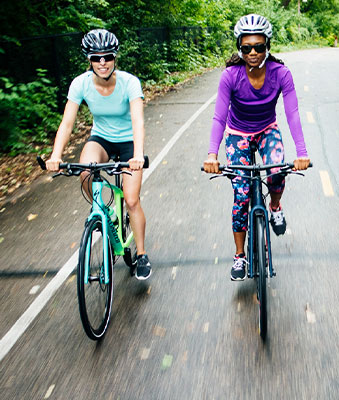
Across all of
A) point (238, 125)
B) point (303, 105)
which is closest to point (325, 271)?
point (238, 125)

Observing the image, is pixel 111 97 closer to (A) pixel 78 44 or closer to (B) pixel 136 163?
(B) pixel 136 163

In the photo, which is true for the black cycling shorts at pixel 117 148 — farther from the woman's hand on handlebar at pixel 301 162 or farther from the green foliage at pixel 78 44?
the green foliage at pixel 78 44

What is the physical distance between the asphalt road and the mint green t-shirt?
157 cm

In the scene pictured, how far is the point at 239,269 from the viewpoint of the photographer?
4.12 metres

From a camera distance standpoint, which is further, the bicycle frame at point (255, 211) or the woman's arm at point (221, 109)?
the woman's arm at point (221, 109)

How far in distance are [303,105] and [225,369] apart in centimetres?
1019

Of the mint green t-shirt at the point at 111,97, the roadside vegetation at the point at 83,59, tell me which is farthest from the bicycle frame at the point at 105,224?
the roadside vegetation at the point at 83,59

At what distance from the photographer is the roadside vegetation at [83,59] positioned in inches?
371

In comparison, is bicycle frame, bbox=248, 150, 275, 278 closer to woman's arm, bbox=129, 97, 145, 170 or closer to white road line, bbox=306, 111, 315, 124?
woman's arm, bbox=129, 97, 145, 170

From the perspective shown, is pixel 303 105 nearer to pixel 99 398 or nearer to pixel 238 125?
pixel 238 125

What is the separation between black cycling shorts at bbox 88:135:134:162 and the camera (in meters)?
4.24

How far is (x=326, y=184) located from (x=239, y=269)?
3.14 meters

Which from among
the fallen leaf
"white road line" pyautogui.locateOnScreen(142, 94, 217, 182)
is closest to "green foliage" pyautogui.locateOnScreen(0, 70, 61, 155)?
"white road line" pyautogui.locateOnScreen(142, 94, 217, 182)

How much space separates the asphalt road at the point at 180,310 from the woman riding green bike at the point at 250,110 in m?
0.60
